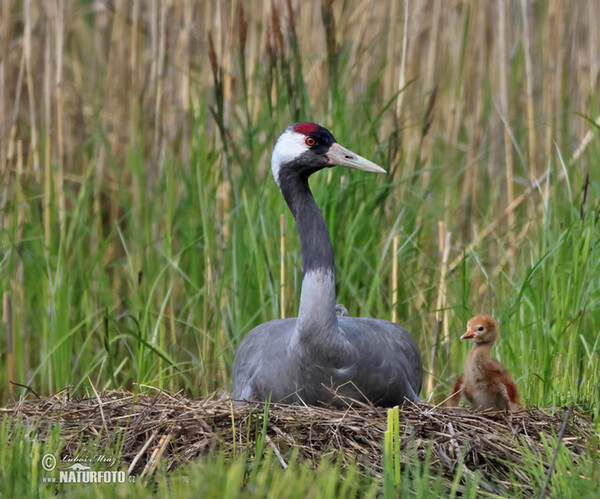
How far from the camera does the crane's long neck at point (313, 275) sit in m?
3.83

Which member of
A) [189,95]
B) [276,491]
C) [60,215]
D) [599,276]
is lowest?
[276,491]

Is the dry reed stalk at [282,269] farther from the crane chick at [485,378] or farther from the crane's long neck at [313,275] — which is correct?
the crane chick at [485,378]

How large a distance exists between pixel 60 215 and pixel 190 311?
3.71ft

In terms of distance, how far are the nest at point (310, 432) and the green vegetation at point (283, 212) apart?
0.57 m

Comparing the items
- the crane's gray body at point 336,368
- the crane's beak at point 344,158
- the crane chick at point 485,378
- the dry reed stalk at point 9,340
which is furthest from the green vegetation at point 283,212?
the crane's beak at point 344,158

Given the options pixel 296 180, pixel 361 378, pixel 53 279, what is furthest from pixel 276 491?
pixel 53 279

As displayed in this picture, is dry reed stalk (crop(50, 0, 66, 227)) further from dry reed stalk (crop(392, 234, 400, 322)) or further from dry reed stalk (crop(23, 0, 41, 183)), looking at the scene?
dry reed stalk (crop(392, 234, 400, 322))

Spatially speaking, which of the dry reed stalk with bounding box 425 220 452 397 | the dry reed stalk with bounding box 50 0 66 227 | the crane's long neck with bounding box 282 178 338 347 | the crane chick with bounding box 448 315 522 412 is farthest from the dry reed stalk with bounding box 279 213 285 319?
the dry reed stalk with bounding box 50 0 66 227

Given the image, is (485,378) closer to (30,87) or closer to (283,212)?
(283,212)

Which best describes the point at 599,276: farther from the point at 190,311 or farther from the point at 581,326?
the point at 190,311

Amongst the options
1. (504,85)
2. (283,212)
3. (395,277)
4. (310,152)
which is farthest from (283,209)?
(504,85)

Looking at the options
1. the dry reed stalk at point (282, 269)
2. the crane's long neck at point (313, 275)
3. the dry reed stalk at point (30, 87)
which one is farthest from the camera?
the dry reed stalk at point (30, 87)

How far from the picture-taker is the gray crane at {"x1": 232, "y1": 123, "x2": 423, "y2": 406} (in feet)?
12.7

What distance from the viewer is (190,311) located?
209 inches
